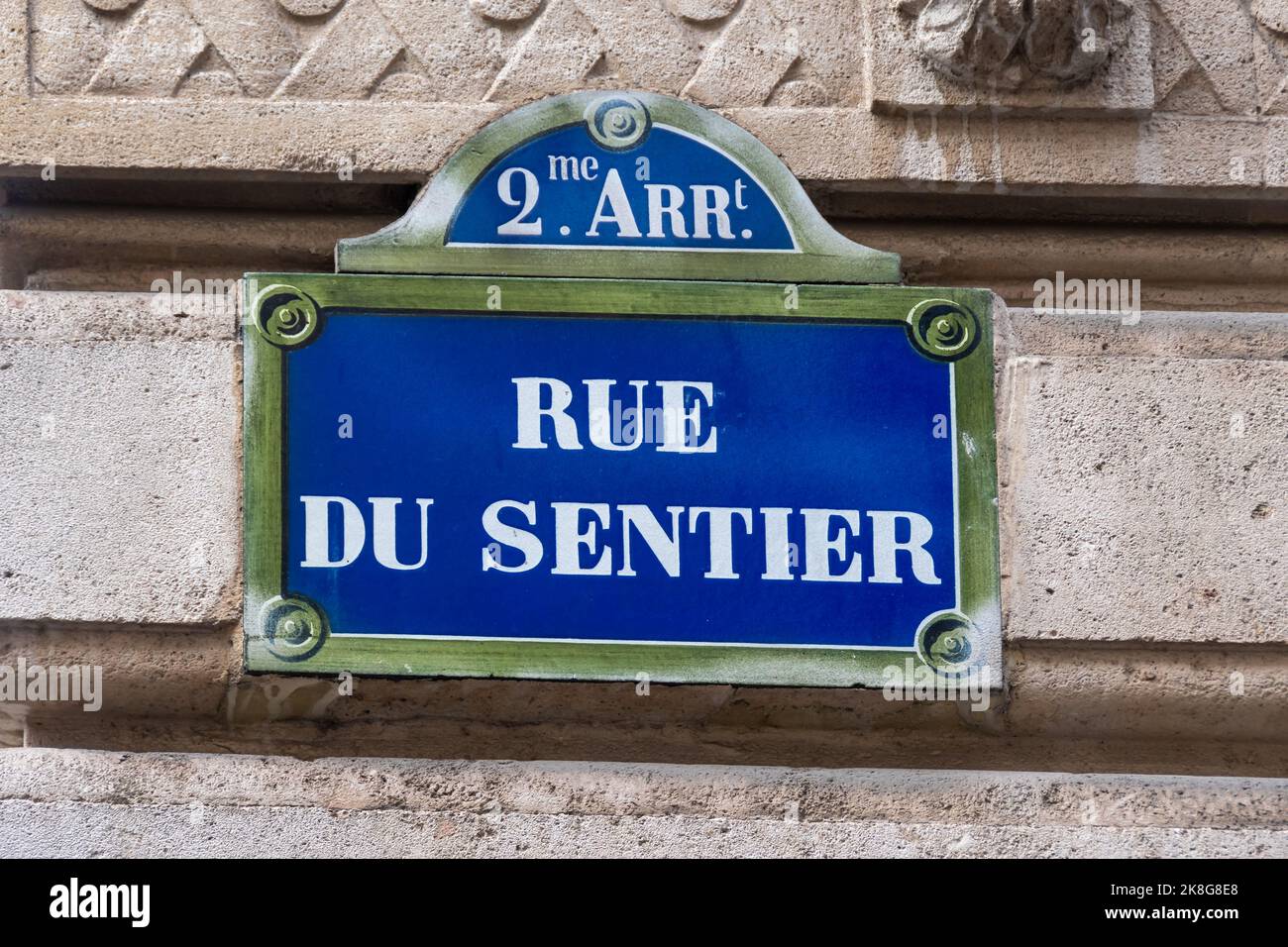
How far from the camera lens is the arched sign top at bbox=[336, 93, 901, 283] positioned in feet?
9.02

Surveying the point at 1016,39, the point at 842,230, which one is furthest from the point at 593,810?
the point at 1016,39

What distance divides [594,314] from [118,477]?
2.15ft

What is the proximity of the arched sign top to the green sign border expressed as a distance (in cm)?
3

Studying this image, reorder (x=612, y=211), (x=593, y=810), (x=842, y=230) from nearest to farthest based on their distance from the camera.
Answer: (x=593, y=810), (x=612, y=211), (x=842, y=230)

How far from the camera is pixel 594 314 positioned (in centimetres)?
272

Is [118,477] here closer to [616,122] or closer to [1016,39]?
[616,122]

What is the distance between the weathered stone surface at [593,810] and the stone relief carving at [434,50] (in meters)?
0.92

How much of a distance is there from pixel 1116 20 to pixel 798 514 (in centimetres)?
82

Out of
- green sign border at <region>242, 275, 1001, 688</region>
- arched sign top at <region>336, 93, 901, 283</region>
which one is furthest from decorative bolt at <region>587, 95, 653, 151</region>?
green sign border at <region>242, 275, 1001, 688</region>

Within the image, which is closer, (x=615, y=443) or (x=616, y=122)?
(x=615, y=443)

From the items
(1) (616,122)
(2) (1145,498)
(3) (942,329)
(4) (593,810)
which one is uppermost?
(1) (616,122)

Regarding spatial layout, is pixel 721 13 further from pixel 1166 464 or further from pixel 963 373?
pixel 1166 464

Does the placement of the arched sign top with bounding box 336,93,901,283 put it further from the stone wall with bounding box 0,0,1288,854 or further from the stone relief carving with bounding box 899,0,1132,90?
the stone relief carving with bounding box 899,0,1132,90

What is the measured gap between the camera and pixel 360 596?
2.64 metres
